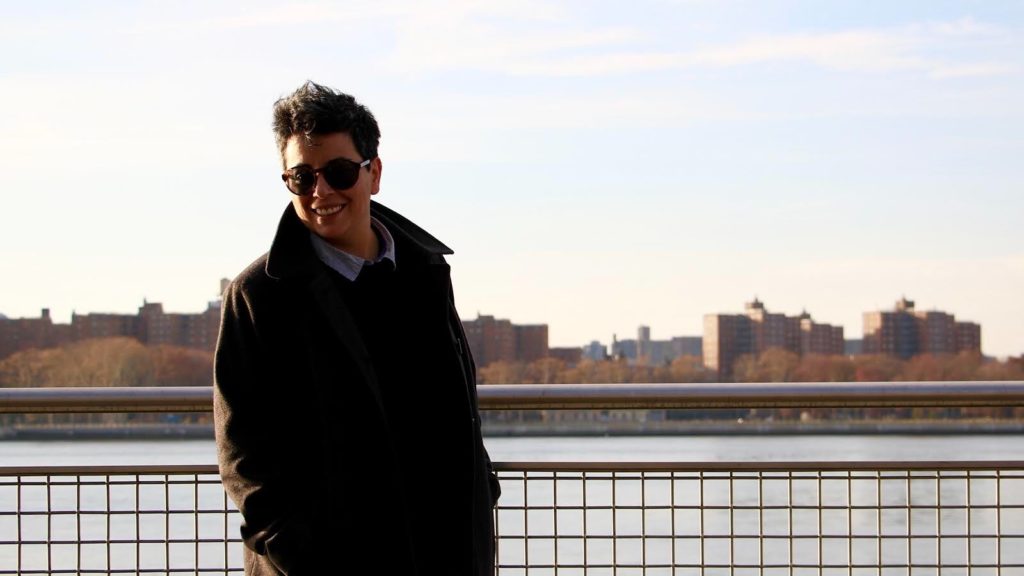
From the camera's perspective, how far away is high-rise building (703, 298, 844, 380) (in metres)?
55.8

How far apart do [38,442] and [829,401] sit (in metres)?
22.2

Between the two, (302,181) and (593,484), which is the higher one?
(302,181)

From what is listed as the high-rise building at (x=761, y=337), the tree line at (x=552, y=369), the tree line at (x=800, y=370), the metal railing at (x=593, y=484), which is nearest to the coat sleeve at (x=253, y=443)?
the metal railing at (x=593, y=484)

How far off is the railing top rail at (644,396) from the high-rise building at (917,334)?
52.7 metres

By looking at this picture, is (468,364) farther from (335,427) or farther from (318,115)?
(318,115)

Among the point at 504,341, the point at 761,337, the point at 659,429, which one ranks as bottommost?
the point at 659,429

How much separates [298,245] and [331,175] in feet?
0.49

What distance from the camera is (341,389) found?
273cm

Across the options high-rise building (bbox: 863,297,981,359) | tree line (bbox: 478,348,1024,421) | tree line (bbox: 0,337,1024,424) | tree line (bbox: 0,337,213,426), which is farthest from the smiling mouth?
high-rise building (bbox: 863,297,981,359)

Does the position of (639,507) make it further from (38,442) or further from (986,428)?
(986,428)

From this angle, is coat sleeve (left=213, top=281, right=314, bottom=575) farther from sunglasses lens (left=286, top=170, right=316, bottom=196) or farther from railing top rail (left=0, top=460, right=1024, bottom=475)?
railing top rail (left=0, top=460, right=1024, bottom=475)

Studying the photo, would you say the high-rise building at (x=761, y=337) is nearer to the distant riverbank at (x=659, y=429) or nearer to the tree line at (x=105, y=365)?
the distant riverbank at (x=659, y=429)

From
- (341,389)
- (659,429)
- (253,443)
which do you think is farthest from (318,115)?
(659,429)

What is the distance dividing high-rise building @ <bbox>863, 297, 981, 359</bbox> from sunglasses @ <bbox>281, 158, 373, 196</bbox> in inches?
2134
